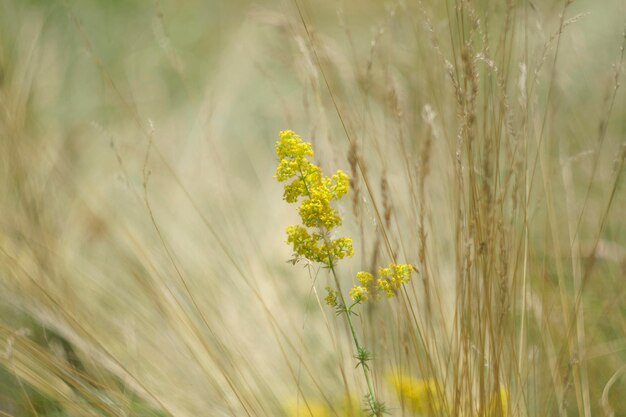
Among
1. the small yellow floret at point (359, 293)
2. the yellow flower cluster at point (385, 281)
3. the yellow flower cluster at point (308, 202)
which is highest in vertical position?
the yellow flower cluster at point (308, 202)

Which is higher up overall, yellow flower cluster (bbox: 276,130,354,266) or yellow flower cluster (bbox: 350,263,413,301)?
yellow flower cluster (bbox: 276,130,354,266)

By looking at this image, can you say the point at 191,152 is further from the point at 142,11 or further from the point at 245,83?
the point at 142,11

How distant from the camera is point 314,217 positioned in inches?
48.2

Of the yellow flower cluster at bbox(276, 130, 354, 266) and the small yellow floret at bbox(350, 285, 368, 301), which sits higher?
the yellow flower cluster at bbox(276, 130, 354, 266)

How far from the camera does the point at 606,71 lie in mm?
2436

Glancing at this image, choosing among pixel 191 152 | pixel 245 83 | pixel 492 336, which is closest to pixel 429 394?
pixel 492 336

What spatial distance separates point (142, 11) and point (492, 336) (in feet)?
8.40

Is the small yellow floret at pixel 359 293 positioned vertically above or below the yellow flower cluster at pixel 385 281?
below

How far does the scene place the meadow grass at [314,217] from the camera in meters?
1.42

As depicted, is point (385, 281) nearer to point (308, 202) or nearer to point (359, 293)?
point (359, 293)

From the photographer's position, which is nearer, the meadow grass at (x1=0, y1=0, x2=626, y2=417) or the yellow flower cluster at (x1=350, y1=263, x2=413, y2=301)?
the yellow flower cluster at (x1=350, y1=263, x2=413, y2=301)

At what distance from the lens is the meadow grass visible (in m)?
1.42

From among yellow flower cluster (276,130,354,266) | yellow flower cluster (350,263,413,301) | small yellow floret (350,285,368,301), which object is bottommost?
small yellow floret (350,285,368,301)

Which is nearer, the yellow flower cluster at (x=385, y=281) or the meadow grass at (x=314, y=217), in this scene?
the yellow flower cluster at (x=385, y=281)
